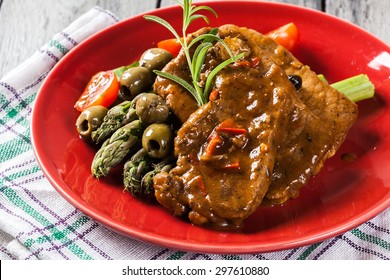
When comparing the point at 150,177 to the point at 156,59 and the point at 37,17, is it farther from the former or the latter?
the point at 37,17

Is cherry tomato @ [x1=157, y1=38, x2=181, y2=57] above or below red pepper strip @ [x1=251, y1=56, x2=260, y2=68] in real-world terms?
below

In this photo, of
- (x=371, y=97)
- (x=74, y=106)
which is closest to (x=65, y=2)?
(x=74, y=106)

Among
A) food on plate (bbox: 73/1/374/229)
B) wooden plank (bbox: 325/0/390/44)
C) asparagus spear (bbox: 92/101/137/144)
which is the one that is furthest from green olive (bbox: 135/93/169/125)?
wooden plank (bbox: 325/0/390/44)

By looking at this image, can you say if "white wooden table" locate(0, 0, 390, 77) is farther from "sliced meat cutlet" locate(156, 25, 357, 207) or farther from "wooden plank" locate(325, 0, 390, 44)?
"sliced meat cutlet" locate(156, 25, 357, 207)

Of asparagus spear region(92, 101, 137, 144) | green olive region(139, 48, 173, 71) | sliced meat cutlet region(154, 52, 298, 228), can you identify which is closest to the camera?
sliced meat cutlet region(154, 52, 298, 228)

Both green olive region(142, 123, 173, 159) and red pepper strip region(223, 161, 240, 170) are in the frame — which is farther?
green olive region(142, 123, 173, 159)

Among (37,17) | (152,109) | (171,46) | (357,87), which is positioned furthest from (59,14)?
(357,87)
